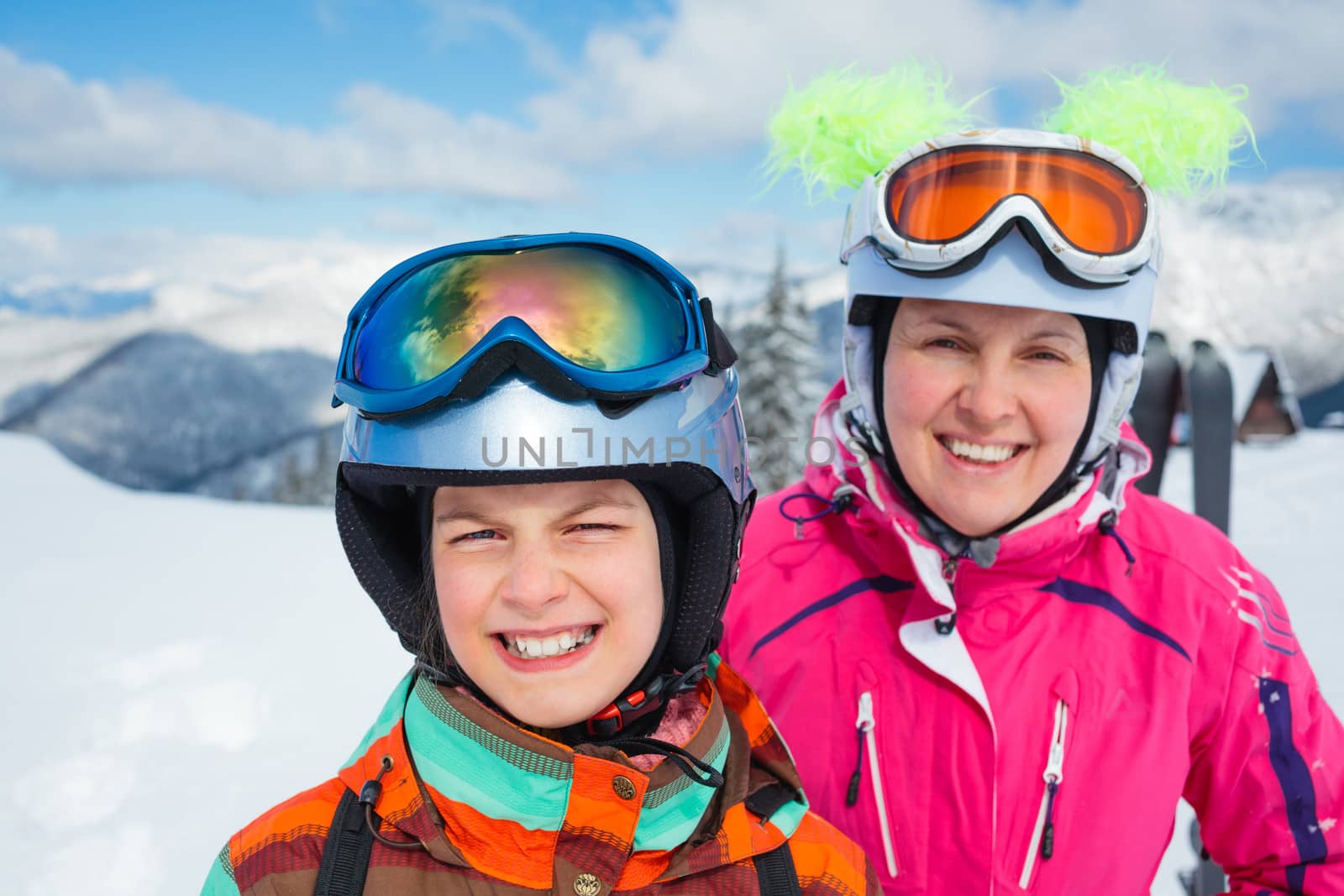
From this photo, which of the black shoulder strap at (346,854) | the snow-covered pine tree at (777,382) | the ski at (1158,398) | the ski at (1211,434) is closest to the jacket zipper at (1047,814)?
the black shoulder strap at (346,854)

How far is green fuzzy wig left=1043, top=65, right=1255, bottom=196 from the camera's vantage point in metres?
2.25

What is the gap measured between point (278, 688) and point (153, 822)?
160cm

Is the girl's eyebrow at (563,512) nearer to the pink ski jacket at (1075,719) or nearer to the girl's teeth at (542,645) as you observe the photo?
the girl's teeth at (542,645)

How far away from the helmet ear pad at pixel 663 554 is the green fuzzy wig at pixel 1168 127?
1.49 meters

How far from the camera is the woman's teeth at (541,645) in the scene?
1613mm

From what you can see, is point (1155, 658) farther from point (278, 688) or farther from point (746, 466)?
point (278, 688)

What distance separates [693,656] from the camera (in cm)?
181

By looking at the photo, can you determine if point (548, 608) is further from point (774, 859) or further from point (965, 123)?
point (965, 123)

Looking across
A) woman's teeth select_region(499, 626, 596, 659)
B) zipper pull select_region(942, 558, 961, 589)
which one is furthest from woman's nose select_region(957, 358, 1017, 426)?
woman's teeth select_region(499, 626, 596, 659)

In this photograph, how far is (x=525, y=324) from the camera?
1643 millimetres

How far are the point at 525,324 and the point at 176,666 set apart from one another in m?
5.91

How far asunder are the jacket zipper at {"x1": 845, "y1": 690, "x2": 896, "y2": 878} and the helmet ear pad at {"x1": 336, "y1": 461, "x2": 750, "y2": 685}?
50 centimetres

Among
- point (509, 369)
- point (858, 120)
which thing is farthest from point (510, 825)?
point (858, 120)

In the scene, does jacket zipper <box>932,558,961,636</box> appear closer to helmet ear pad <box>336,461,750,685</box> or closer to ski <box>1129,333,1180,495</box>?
helmet ear pad <box>336,461,750,685</box>
